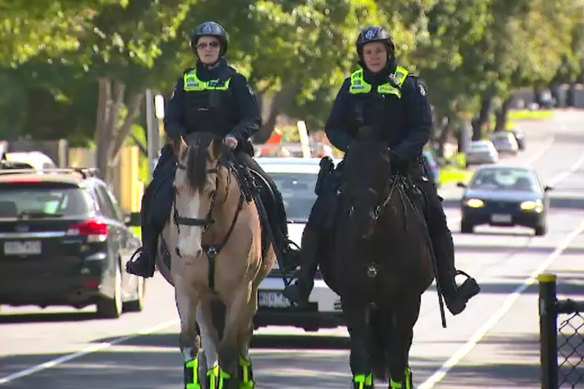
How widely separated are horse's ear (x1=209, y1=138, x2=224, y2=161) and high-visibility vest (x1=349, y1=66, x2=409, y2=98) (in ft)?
3.16

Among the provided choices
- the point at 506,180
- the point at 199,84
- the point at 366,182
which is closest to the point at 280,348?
the point at 199,84

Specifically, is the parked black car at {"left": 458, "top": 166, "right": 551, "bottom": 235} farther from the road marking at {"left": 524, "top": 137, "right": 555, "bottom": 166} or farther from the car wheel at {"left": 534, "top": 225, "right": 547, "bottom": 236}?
the road marking at {"left": 524, "top": 137, "right": 555, "bottom": 166}

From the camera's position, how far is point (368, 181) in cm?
1184

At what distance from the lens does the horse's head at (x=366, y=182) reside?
11820 millimetres

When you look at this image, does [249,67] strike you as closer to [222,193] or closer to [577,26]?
[222,193]

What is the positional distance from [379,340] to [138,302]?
1217 cm

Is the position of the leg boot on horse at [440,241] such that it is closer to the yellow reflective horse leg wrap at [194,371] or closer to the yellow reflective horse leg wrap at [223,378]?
the yellow reflective horse leg wrap at [223,378]

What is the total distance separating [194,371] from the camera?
44.3 feet

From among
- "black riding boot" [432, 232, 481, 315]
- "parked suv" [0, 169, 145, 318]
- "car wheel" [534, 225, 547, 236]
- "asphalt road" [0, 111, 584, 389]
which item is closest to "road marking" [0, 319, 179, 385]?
"asphalt road" [0, 111, 584, 389]

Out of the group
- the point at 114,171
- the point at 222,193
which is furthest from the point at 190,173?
the point at 114,171

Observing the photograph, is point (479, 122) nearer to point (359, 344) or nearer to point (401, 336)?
point (401, 336)

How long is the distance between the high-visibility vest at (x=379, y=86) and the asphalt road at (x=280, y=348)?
4009 mm

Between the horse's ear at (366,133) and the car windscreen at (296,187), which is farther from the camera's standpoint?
the car windscreen at (296,187)

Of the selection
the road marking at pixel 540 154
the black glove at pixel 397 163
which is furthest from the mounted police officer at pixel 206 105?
the road marking at pixel 540 154
